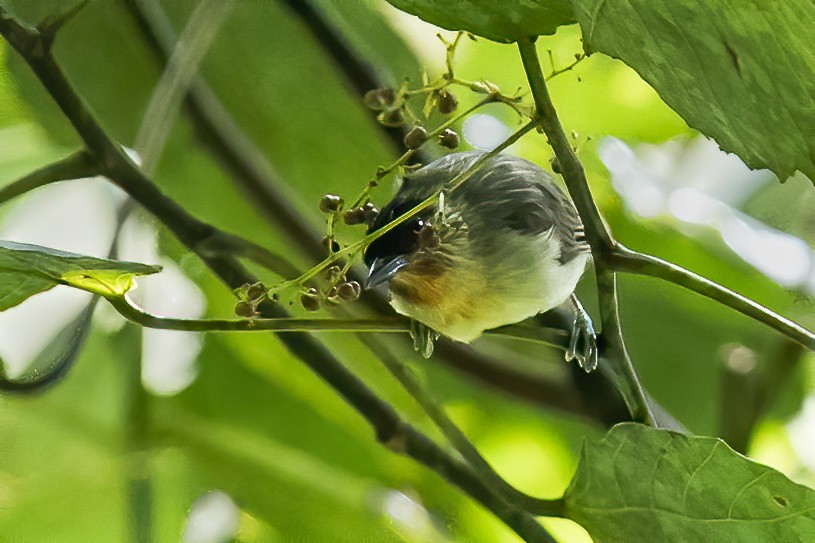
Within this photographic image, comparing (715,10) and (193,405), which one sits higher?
(715,10)

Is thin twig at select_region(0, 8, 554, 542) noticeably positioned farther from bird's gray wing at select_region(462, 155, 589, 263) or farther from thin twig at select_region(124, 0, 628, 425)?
bird's gray wing at select_region(462, 155, 589, 263)

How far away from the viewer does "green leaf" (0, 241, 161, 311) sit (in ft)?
1.24

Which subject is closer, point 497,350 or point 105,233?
point 105,233

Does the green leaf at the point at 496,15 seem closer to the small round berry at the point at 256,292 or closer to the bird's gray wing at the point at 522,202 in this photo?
the small round berry at the point at 256,292

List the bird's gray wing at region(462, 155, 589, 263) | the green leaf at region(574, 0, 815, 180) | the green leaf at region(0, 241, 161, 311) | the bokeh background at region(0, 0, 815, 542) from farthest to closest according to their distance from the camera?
the bird's gray wing at region(462, 155, 589, 263), the bokeh background at region(0, 0, 815, 542), the green leaf at region(0, 241, 161, 311), the green leaf at region(574, 0, 815, 180)

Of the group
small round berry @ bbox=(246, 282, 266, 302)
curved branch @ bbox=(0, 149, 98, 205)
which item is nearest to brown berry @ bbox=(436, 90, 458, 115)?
small round berry @ bbox=(246, 282, 266, 302)

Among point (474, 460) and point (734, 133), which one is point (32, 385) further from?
point (734, 133)

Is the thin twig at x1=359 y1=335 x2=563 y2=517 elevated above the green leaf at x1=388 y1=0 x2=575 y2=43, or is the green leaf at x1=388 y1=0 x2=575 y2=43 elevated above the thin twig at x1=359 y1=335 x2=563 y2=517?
the green leaf at x1=388 y1=0 x2=575 y2=43

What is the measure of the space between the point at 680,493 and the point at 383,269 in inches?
10.0

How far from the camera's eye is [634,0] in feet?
0.93

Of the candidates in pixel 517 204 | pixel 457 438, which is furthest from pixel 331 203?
pixel 517 204

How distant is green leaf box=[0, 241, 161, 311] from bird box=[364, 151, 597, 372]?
0.23 m

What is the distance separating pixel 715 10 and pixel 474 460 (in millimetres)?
371

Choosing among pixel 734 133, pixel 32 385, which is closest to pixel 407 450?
pixel 32 385
